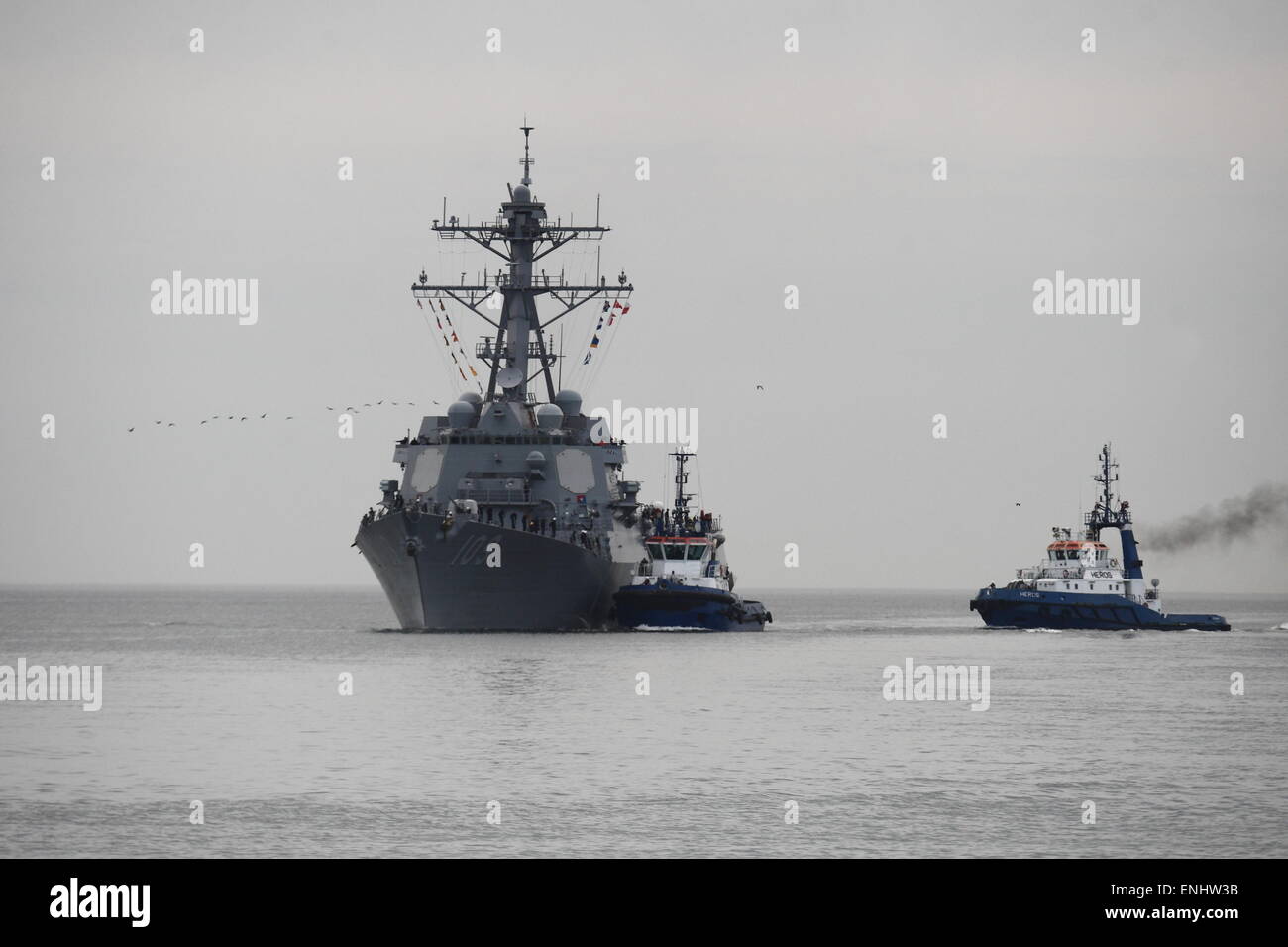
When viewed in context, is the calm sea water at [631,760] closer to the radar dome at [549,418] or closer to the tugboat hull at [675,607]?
the tugboat hull at [675,607]

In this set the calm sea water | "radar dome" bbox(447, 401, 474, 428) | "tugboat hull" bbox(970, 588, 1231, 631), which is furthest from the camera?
"tugboat hull" bbox(970, 588, 1231, 631)

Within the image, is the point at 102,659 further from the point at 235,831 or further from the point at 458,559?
the point at 235,831

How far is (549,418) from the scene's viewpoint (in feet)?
268

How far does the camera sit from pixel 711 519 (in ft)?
304

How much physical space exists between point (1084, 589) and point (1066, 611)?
1.62 meters

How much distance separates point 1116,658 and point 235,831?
51167 millimetres

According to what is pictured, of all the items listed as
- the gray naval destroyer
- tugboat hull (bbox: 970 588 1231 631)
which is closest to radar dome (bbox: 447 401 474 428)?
the gray naval destroyer

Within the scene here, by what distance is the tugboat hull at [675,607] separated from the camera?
81.3 metres

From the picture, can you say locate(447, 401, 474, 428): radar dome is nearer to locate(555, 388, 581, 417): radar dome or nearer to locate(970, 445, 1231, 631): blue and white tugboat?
locate(555, 388, 581, 417): radar dome

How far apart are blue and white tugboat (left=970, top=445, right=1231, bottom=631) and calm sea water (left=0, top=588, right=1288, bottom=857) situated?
1024 inches

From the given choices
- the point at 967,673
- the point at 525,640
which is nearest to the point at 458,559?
the point at 525,640

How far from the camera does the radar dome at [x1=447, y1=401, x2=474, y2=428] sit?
80.9 m

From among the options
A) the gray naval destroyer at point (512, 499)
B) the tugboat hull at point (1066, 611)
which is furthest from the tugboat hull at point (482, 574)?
the tugboat hull at point (1066, 611)

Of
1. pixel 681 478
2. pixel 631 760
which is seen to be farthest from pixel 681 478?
pixel 631 760
